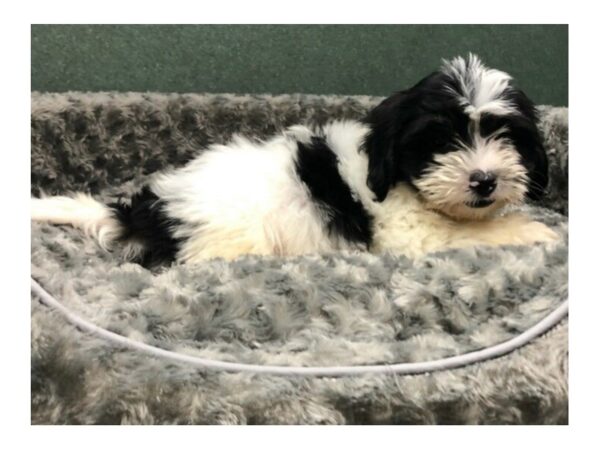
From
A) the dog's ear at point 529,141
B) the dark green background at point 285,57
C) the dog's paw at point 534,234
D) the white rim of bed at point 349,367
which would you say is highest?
the dark green background at point 285,57

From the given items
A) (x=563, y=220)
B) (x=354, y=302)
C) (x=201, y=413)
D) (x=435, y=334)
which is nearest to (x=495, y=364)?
(x=435, y=334)

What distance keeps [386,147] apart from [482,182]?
307mm

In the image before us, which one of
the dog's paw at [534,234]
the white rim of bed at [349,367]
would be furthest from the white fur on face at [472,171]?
the white rim of bed at [349,367]

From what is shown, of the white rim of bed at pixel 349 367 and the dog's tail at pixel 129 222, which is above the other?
the dog's tail at pixel 129 222

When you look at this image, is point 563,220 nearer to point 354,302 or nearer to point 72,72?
point 354,302

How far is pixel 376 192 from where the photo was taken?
6.46 ft

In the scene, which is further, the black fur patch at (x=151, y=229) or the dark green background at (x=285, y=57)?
the dark green background at (x=285, y=57)

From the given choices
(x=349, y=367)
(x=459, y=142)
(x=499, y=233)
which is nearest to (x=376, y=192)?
(x=459, y=142)

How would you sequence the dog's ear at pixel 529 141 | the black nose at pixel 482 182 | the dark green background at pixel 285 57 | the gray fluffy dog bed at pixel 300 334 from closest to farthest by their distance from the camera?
the gray fluffy dog bed at pixel 300 334, the black nose at pixel 482 182, the dog's ear at pixel 529 141, the dark green background at pixel 285 57

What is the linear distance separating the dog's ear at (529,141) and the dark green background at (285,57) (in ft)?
3.42

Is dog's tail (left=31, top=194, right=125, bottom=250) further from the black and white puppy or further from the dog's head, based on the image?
the dog's head

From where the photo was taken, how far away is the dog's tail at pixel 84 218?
2004 mm

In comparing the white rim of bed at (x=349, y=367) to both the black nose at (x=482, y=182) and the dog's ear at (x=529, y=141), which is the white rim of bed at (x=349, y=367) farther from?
the dog's ear at (x=529, y=141)

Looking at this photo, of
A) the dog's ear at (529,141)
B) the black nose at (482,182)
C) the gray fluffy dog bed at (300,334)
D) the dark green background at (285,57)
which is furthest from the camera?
the dark green background at (285,57)
